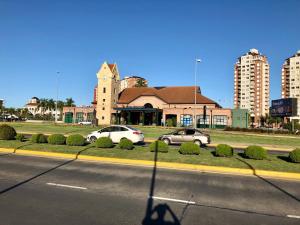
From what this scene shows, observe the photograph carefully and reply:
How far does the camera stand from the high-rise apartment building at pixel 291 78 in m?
148

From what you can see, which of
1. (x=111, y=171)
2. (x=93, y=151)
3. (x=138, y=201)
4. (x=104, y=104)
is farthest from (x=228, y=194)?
(x=104, y=104)

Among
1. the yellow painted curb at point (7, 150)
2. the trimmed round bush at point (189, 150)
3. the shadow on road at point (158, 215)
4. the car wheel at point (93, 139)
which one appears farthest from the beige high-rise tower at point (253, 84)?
the shadow on road at point (158, 215)

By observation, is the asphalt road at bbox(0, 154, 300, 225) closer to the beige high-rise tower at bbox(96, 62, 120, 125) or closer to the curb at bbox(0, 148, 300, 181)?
the curb at bbox(0, 148, 300, 181)

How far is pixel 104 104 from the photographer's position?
64.5 metres

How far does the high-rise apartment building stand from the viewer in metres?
148

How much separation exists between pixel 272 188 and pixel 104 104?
56951mm

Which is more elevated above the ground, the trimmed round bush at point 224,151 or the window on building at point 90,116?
the window on building at point 90,116

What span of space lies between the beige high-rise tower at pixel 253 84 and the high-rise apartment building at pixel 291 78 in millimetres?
14689

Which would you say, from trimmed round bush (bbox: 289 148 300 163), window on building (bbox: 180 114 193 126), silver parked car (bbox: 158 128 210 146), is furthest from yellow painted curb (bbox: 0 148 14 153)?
window on building (bbox: 180 114 193 126)

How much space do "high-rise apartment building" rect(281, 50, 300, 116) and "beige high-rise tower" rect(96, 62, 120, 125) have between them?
121194mm

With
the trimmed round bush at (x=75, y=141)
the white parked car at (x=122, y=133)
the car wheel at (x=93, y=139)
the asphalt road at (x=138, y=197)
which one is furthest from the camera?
the car wheel at (x=93, y=139)

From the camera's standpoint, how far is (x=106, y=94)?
6438cm

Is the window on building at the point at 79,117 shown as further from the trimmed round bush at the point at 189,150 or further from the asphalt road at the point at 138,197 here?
the asphalt road at the point at 138,197

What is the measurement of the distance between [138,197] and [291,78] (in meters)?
164
